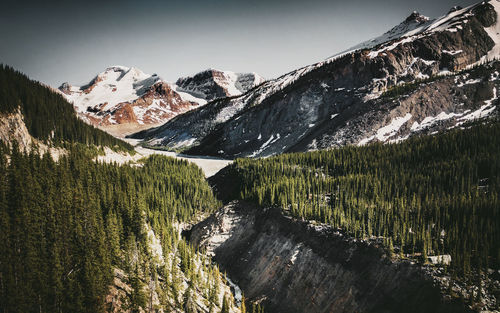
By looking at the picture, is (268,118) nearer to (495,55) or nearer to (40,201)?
(495,55)

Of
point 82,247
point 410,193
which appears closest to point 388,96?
point 410,193

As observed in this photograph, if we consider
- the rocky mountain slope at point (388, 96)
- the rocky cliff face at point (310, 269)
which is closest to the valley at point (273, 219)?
the rocky cliff face at point (310, 269)

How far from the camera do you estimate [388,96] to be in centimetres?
10281

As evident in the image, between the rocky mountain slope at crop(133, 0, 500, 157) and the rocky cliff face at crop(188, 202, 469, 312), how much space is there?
55414 mm

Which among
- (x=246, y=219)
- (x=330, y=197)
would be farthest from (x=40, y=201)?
(x=330, y=197)

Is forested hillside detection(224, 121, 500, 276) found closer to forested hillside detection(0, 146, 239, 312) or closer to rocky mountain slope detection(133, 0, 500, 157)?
forested hillside detection(0, 146, 239, 312)

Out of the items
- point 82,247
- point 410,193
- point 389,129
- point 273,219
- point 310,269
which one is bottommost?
point 310,269

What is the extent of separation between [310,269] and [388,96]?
3361 inches

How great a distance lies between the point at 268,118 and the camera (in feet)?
468

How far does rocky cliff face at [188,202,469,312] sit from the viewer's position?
97.4 feet

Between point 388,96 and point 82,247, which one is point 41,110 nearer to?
point 82,247

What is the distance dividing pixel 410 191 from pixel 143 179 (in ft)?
217

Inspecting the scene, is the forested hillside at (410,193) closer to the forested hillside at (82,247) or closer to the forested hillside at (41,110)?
the forested hillside at (82,247)

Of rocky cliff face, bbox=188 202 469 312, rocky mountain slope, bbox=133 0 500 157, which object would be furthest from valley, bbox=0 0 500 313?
rocky mountain slope, bbox=133 0 500 157
